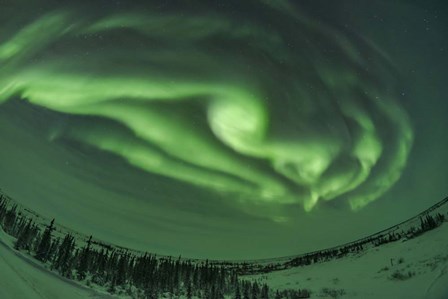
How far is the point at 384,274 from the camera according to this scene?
12.1m

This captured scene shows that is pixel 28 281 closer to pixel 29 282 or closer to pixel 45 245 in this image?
pixel 29 282

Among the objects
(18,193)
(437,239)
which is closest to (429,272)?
(437,239)

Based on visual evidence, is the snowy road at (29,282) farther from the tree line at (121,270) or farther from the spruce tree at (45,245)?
the spruce tree at (45,245)

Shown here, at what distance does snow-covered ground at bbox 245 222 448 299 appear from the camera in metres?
10.9

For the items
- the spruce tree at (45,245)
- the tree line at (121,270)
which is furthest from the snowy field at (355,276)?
the spruce tree at (45,245)

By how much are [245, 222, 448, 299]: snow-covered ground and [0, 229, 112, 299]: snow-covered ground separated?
6.83 metres

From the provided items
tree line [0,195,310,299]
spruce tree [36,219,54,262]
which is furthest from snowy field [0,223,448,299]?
spruce tree [36,219,54,262]

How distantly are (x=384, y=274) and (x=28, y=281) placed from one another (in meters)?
12.2

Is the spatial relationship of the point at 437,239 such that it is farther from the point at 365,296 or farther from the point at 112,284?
the point at 112,284

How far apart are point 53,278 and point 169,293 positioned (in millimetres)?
4442

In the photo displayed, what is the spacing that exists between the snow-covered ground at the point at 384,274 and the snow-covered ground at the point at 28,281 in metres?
6.83

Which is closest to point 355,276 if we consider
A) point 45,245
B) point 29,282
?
point 29,282

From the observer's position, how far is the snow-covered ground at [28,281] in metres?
10.5

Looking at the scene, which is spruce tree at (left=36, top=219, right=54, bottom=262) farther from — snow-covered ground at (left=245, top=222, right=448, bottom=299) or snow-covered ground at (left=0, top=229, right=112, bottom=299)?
snow-covered ground at (left=245, top=222, right=448, bottom=299)
